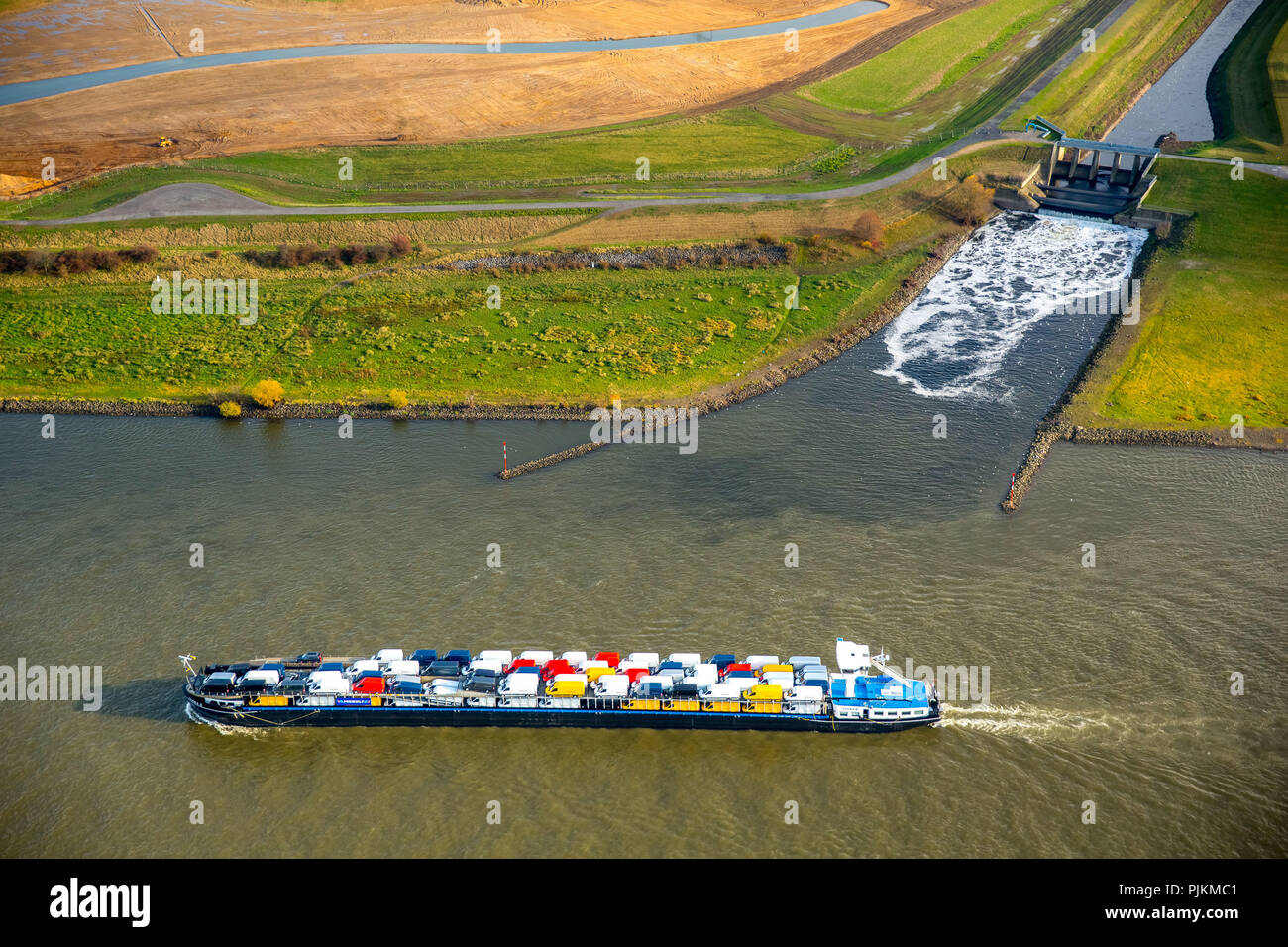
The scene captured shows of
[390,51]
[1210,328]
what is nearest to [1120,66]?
[1210,328]

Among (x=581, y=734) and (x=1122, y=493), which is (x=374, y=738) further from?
(x=1122, y=493)

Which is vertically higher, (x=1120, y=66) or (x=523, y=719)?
(x=1120, y=66)

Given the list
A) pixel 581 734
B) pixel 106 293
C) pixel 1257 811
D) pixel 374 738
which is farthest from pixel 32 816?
pixel 106 293

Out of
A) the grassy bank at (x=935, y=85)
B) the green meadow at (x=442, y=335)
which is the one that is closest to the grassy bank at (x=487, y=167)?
the grassy bank at (x=935, y=85)

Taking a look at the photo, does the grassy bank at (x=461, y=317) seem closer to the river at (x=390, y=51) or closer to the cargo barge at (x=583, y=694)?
the cargo barge at (x=583, y=694)

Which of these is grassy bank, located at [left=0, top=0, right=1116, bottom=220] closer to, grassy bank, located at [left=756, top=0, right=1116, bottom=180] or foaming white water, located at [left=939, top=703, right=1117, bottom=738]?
grassy bank, located at [left=756, top=0, right=1116, bottom=180]

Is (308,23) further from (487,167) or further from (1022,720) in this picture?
(1022,720)

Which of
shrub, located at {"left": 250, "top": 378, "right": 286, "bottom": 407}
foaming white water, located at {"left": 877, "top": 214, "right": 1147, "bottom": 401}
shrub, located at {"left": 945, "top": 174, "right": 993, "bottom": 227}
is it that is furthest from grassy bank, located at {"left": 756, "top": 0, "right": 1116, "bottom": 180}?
shrub, located at {"left": 250, "top": 378, "right": 286, "bottom": 407}
